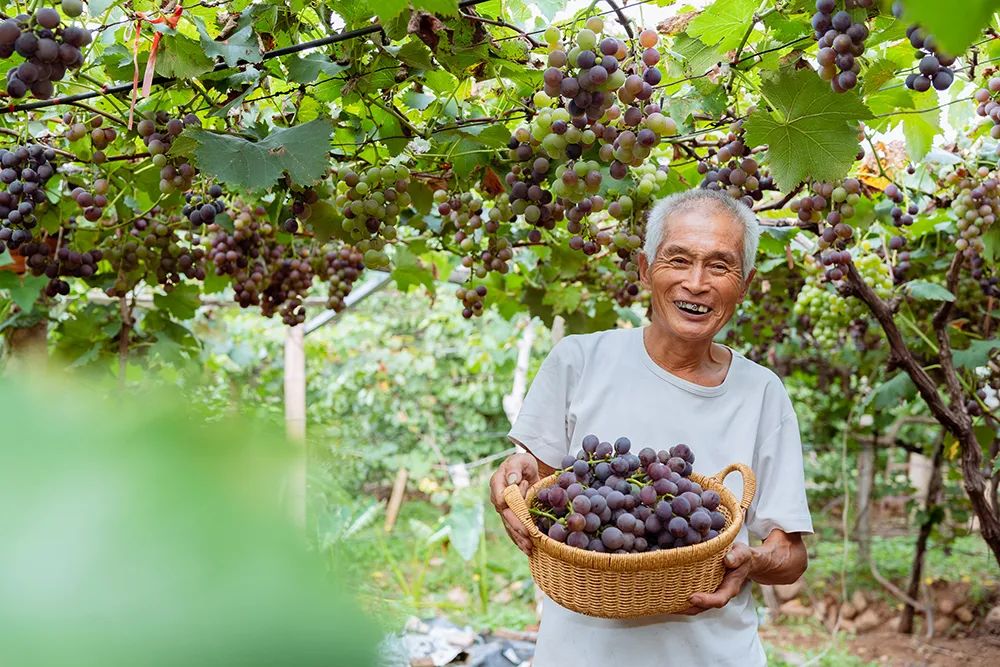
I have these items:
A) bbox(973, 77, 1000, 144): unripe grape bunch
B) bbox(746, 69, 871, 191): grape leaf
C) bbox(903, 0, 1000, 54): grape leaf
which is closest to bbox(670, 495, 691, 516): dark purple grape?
bbox(746, 69, 871, 191): grape leaf

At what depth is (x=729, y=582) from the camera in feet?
5.49

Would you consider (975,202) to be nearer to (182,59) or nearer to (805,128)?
(805,128)

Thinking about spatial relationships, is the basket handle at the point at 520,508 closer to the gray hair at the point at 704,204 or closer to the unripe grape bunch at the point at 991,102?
the gray hair at the point at 704,204

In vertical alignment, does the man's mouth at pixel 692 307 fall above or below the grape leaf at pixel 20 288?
below

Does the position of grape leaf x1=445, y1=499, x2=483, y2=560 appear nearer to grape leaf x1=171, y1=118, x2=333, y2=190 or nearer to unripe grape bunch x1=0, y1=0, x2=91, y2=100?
grape leaf x1=171, y1=118, x2=333, y2=190

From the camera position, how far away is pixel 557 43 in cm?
161

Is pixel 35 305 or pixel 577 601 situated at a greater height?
pixel 35 305

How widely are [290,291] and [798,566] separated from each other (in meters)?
2.14

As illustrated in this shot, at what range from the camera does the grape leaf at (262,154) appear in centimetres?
165

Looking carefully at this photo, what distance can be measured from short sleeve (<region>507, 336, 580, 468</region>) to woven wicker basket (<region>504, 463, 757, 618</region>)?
29 cm

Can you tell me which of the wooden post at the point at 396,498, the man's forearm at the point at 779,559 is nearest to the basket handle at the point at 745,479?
the man's forearm at the point at 779,559

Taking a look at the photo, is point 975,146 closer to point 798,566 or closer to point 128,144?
point 798,566

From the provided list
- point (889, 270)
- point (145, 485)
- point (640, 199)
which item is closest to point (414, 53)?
point (640, 199)

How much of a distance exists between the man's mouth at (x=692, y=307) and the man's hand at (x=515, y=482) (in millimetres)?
452
